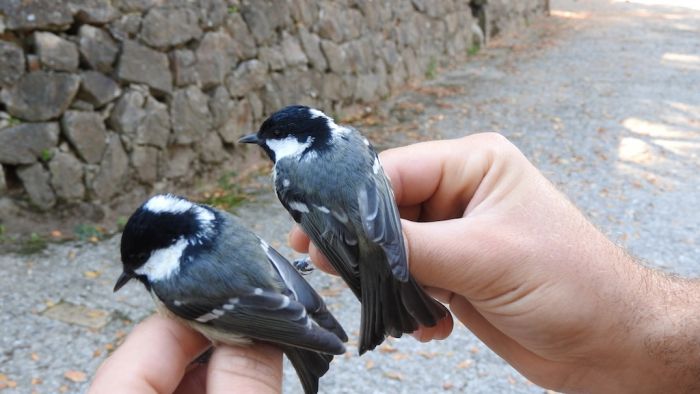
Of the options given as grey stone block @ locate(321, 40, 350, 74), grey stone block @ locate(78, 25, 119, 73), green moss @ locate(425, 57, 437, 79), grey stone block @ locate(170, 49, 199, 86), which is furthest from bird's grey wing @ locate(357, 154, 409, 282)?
green moss @ locate(425, 57, 437, 79)

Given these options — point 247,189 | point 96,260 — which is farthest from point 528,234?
point 247,189

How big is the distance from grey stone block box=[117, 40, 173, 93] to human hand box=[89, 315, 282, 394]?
139 inches

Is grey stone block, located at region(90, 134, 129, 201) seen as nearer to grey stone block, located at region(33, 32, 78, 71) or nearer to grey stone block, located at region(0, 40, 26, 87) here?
grey stone block, located at region(33, 32, 78, 71)

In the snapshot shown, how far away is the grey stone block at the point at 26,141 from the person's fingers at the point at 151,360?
122 inches

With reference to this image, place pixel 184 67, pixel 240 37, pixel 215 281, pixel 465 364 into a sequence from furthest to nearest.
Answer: pixel 240 37 < pixel 184 67 < pixel 465 364 < pixel 215 281

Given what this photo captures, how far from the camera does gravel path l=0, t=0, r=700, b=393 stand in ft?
11.8

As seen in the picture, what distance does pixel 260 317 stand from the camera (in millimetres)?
1786

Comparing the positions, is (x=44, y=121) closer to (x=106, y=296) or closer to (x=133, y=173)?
(x=133, y=173)

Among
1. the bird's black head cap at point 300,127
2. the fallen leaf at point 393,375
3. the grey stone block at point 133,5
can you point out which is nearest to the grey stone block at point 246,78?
the grey stone block at point 133,5

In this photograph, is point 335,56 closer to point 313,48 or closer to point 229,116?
point 313,48

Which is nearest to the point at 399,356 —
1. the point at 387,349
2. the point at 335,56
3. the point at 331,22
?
the point at 387,349

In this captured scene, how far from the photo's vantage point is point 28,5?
14.3 ft

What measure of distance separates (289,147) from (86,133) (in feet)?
10.1

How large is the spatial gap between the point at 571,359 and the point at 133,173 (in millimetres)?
3875
